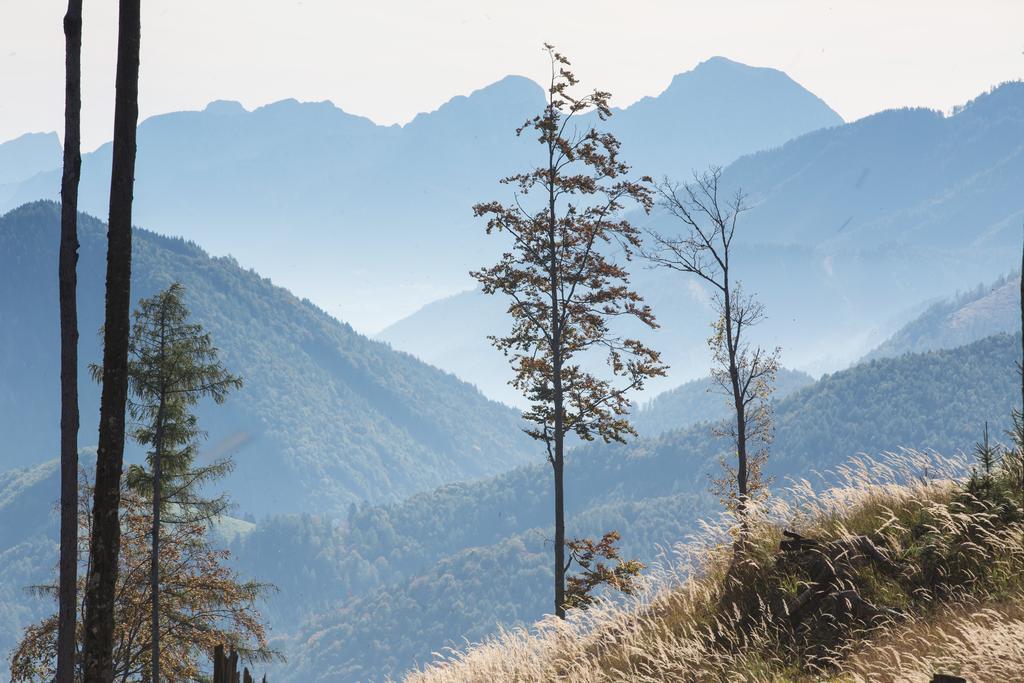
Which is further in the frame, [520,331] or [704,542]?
[520,331]

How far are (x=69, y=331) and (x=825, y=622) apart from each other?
9432 millimetres

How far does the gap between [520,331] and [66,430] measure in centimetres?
1657

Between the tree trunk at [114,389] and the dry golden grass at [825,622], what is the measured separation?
458cm

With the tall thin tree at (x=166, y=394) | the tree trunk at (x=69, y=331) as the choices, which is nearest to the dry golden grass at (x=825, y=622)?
the tree trunk at (x=69, y=331)

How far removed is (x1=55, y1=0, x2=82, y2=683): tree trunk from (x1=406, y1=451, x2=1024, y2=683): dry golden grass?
4691 millimetres

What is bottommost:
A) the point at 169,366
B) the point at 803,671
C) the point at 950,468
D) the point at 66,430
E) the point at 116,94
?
the point at 803,671

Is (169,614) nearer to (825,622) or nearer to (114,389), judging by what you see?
(114,389)

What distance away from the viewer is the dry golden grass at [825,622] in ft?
26.2

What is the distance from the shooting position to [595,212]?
91.6 feet

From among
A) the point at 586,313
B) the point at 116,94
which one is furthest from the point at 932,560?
the point at 586,313

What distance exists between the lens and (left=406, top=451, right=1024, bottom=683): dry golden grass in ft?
26.2

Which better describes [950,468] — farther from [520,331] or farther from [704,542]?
[520,331]

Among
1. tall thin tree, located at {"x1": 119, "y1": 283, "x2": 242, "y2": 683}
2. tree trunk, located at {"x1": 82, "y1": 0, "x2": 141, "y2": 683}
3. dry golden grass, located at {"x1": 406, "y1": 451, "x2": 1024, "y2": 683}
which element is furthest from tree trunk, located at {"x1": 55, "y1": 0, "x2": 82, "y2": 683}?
tall thin tree, located at {"x1": 119, "y1": 283, "x2": 242, "y2": 683}

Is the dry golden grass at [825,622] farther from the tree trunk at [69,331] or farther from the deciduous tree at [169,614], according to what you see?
the deciduous tree at [169,614]
